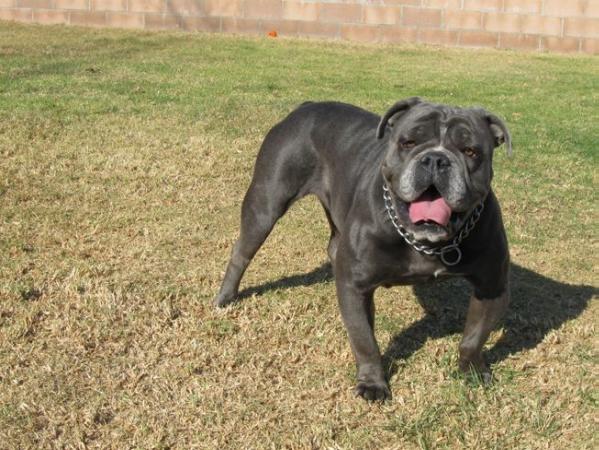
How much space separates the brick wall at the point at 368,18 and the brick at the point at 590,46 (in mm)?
17

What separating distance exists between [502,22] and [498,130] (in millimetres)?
12407

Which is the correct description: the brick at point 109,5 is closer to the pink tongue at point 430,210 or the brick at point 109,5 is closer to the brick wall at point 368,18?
the brick wall at point 368,18

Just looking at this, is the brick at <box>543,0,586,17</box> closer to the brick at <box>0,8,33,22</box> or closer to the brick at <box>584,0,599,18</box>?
the brick at <box>584,0,599,18</box>

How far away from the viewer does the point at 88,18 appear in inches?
652

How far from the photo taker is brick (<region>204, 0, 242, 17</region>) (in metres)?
16.4

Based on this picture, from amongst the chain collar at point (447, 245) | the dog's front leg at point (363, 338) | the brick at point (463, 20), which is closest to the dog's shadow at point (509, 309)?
the dog's front leg at point (363, 338)

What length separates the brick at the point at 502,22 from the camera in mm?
15734

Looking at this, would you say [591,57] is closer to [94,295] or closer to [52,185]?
[52,185]

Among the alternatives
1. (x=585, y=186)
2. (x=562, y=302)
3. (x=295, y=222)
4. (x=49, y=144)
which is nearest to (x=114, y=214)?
(x=295, y=222)

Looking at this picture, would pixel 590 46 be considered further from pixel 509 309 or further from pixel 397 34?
pixel 509 309

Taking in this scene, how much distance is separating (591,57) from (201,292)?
12203 millimetres

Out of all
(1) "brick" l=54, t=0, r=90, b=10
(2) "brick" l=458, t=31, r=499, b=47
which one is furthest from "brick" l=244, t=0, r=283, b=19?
(2) "brick" l=458, t=31, r=499, b=47

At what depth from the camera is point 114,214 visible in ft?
21.6

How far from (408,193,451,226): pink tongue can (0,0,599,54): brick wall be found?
501 inches
